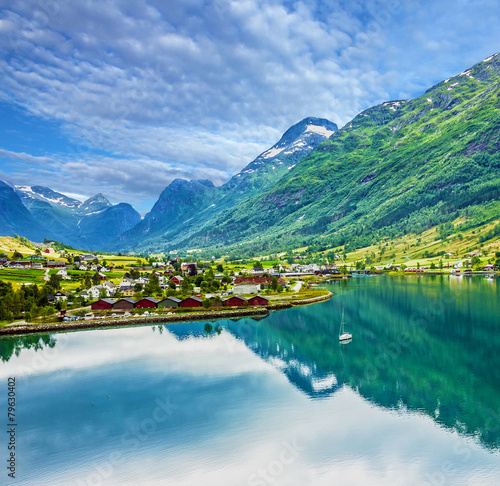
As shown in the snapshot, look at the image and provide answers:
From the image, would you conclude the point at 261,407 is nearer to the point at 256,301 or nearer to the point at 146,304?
the point at 256,301

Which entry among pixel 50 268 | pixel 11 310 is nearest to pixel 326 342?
pixel 11 310

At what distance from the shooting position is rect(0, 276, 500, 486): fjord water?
1049 inches

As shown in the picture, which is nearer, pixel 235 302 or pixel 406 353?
pixel 406 353

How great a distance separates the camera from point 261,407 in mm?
36406

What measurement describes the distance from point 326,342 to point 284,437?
32.1m

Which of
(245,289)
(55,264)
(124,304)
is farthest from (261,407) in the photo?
(55,264)

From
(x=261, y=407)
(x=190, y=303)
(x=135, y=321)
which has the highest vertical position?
(x=190, y=303)

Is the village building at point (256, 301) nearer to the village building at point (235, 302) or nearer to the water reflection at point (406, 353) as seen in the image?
the village building at point (235, 302)

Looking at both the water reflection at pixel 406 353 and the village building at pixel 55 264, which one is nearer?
the water reflection at pixel 406 353

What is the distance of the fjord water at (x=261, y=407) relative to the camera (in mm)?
26641

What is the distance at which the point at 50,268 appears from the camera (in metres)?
151

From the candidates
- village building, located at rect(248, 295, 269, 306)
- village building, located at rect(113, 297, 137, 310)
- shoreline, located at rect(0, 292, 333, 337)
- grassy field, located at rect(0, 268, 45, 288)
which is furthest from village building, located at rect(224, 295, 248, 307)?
grassy field, located at rect(0, 268, 45, 288)

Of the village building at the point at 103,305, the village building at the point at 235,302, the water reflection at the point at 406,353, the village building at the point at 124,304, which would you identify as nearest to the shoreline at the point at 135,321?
the village building at the point at 235,302

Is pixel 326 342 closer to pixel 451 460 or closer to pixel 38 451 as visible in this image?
pixel 451 460
